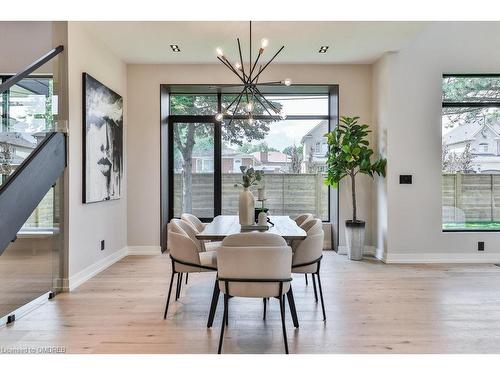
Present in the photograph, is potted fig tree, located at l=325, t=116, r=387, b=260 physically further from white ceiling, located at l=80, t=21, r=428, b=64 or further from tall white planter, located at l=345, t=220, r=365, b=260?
white ceiling, located at l=80, t=21, r=428, b=64

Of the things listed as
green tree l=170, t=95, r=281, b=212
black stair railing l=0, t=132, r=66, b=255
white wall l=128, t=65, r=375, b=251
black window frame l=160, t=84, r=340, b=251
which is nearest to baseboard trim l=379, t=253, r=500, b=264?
white wall l=128, t=65, r=375, b=251

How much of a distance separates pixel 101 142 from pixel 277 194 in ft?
9.96

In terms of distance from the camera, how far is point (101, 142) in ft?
15.4

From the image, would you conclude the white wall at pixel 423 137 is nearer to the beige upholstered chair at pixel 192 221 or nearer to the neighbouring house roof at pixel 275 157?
the neighbouring house roof at pixel 275 157

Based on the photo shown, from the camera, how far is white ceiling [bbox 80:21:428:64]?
4301 millimetres

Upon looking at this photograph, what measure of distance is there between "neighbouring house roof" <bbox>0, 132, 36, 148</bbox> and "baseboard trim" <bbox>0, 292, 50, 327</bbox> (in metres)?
1.48

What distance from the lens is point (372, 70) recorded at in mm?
5859

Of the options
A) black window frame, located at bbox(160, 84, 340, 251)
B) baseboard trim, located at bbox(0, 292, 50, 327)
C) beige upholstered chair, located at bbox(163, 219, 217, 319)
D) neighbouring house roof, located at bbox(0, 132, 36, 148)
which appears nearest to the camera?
baseboard trim, located at bbox(0, 292, 50, 327)

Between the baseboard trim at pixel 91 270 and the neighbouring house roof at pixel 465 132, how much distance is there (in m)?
5.14

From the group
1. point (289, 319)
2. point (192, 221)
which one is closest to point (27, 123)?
point (192, 221)

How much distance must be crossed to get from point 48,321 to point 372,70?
547 centimetres

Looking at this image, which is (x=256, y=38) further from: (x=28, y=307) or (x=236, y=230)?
(x=28, y=307)

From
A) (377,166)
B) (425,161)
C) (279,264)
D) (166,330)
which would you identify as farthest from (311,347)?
(425,161)
